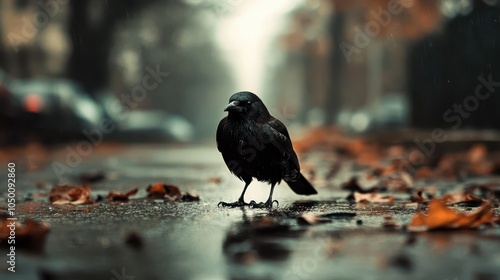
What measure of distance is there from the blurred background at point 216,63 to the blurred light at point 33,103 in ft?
0.12

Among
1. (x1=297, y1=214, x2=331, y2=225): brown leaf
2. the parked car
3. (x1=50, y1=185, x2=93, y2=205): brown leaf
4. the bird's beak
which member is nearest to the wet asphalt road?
(x1=297, y1=214, x2=331, y2=225): brown leaf

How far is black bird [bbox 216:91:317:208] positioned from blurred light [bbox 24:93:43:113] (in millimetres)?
16685

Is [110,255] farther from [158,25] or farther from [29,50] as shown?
[158,25]

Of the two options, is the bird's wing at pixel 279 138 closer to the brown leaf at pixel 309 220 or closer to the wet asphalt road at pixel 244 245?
the wet asphalt road at pixel 244 245

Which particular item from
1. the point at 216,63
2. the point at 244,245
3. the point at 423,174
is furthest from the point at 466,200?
the point at 216,63

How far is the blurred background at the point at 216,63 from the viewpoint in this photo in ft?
58.7

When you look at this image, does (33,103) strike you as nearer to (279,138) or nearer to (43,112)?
(43,112)

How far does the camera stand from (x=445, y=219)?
4.69 meters

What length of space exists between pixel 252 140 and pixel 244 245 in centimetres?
146

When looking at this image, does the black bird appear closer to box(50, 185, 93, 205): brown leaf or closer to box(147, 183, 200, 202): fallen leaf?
box(147, 183, 200, 202): fallen leaf

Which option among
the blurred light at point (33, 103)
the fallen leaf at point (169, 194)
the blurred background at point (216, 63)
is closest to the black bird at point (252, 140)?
the fallen leaf at point (169, 194)

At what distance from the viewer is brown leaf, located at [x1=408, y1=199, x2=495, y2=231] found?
4688mm

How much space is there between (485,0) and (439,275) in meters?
13.8

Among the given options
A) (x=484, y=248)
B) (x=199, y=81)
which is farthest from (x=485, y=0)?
(x=199, y=81)
